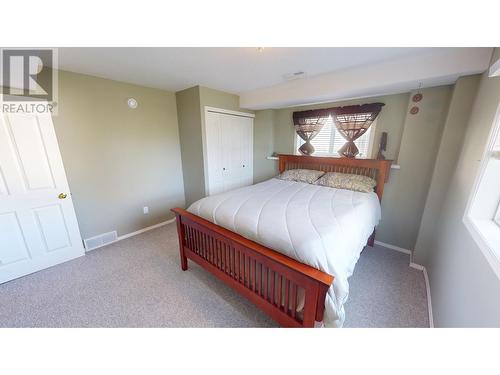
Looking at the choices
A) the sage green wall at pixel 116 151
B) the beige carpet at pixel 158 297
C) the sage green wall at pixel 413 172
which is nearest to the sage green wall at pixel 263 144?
the sage green wall at pixel 116 151

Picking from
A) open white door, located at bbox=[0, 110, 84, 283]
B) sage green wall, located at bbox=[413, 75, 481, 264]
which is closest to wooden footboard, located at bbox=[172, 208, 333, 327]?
open white door, located at bbox=[0, 110, 84, 283]

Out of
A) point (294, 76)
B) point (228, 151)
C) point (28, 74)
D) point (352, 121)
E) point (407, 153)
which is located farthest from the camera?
point (228, 151)

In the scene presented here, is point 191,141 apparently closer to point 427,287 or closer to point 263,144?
point 263,144

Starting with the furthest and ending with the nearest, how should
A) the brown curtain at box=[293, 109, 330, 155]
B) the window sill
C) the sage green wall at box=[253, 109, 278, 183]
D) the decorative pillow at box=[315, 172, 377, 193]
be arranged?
the sage green wall at box=[253, 109, 278, 183] < the brown curtain at box=[293, 109, 330, 155] < the decorative pillow at box=[315, 172, 377, 193] < the window sill

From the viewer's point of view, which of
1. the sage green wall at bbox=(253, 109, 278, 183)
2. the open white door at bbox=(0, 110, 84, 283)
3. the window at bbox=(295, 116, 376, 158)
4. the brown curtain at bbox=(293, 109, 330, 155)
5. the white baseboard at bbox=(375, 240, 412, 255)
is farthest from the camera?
the sage green wall at bbox=(253, 109, 278, 183)

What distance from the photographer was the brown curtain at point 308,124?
9.42 ft

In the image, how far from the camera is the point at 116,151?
2531mm

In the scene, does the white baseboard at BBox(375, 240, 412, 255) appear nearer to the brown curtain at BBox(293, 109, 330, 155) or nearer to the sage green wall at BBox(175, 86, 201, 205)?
the brown curtain at BBox(293, 109, 330, 155)

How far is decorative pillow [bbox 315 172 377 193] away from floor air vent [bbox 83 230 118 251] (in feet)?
10.1

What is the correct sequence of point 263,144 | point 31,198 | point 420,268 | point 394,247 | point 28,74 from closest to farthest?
point 28,74, point 31,198, point 420,268, point 394,247, point 263,144

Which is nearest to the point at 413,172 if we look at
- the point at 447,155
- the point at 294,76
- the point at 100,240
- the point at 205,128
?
the point at 447,155

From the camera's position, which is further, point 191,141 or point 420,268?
point 191,141

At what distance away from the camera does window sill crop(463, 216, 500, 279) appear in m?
0.85

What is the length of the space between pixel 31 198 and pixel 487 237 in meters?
3.80
